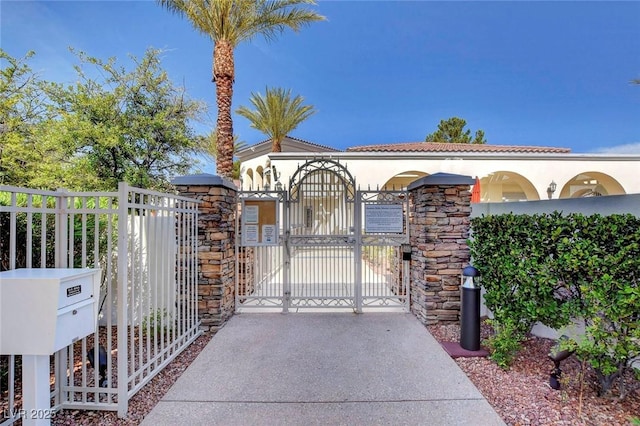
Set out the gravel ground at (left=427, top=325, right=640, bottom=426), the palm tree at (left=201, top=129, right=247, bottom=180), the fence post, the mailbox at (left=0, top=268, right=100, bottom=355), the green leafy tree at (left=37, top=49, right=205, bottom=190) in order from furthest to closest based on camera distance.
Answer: the palm tree at (left=201, top=129, right=247, bottom=180)
the green leafy tree at (left=37, top=49, right=205, bottom=190)
the fence post
the gravel ground at (left=427, top=325, right=640, bottom=426)
the mailbox at (left=0, top=268, right=100, bottom=355)

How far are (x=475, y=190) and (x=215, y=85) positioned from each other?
8899 millimetres

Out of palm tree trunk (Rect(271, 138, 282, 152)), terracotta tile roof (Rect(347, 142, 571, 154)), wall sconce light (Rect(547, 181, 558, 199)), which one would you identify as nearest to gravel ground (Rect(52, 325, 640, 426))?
terracotta tile roof (Rect(347, 142, 571, 154))

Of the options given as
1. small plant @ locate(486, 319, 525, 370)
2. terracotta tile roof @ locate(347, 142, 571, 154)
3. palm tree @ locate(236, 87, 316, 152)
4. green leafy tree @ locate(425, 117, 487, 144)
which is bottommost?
small plant @ locate(486, 319, 525, 370)

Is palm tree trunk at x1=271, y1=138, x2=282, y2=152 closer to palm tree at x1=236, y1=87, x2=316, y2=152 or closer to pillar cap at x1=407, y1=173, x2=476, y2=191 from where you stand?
palm tree at x1=236, y1=87, x2=316, y2=152

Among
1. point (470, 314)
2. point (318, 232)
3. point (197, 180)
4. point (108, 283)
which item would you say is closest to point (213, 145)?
point (197, 180)

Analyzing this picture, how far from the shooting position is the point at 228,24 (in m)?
8.51

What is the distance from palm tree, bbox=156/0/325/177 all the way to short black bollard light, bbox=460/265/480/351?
7.76 m

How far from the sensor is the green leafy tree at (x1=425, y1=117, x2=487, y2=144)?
2940 centimetres

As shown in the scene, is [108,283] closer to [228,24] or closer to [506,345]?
[506,345]

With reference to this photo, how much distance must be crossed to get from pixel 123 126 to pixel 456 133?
30.0 metres

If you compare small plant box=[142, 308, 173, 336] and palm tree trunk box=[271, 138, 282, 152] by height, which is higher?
palm tree trunk box=[271, 138, 282, 152]

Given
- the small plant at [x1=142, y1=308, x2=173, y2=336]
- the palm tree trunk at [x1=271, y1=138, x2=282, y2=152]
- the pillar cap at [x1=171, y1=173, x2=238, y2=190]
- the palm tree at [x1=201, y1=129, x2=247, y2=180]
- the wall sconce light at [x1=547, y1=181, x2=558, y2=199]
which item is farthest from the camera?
the palm tree trunk at [x1=271, y1=138, x2=282, y2=152]

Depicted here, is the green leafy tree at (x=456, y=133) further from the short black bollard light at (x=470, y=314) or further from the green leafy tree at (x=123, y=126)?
the short black bollard light at (x=470, y=314)

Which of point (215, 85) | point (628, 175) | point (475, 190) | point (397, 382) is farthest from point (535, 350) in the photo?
point (628, 175)
